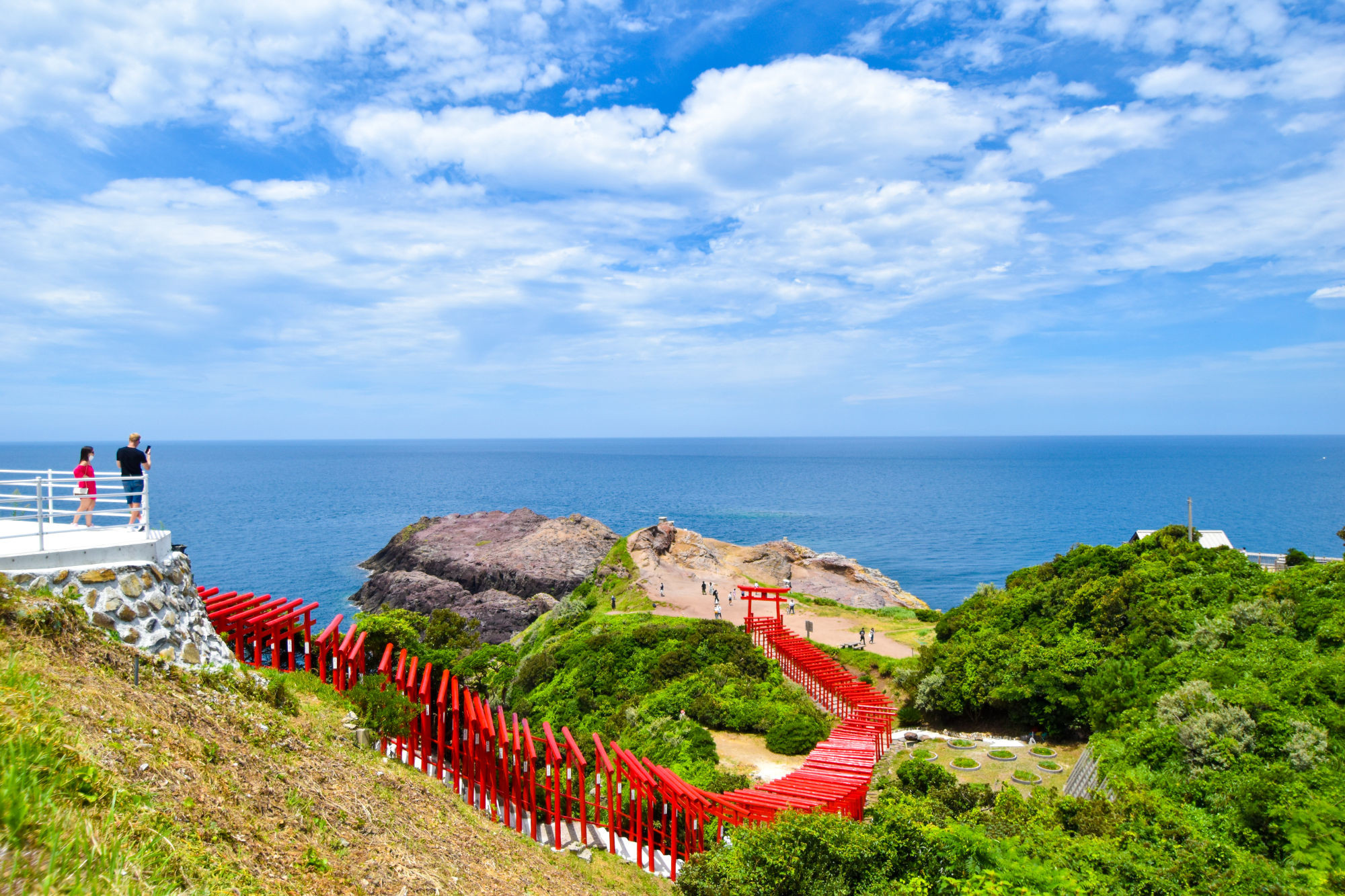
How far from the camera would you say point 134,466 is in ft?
45.4

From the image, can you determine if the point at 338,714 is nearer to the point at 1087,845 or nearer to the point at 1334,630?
the point at 1087,845

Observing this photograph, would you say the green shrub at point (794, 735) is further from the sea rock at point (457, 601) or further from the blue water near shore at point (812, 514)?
the blue water near shore at point (812, 514)

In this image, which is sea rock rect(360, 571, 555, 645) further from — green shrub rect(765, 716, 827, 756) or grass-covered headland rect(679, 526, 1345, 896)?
grass-covered headland rect(679, 526, 1345, 896)

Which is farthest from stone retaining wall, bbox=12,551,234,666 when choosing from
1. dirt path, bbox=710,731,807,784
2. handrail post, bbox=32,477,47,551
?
dirt path, bbox=710,731,807,784

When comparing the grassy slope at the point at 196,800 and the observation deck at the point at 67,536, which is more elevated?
the observation deck at the point at 67,536

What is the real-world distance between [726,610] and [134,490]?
31933mm

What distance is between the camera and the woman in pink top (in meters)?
11.9

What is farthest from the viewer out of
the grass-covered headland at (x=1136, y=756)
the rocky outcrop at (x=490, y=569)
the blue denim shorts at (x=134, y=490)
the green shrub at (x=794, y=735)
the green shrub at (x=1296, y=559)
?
the rocky outcrop at (x=490, y=569)

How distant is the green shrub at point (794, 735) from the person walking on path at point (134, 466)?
17424mm

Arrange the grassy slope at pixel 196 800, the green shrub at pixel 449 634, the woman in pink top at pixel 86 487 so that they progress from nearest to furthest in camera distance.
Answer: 1. the grassy slope at pixel 196 800
2. the woman in pink top at pixel 86 487
3. the green shrub at pixel 449 634

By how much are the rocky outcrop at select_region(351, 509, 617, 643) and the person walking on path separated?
4076 cm

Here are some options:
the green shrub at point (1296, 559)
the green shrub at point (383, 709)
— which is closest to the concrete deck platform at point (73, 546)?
the green shrub at point (383, 709)

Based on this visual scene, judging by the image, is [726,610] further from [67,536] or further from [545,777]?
[67,536]

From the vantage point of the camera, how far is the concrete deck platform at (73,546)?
10473 millimetres
